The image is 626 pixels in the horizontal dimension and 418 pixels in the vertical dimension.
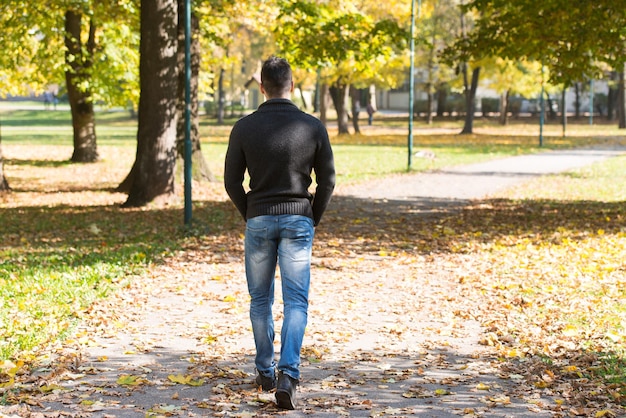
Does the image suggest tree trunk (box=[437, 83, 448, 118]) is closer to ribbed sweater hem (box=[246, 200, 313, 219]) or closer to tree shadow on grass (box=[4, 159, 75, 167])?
tree shadow on grass (box=[4, 159, 75, 167])

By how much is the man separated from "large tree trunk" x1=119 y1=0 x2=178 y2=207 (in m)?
11.1

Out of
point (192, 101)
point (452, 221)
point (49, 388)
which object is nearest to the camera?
point (49, 388)

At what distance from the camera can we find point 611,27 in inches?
619

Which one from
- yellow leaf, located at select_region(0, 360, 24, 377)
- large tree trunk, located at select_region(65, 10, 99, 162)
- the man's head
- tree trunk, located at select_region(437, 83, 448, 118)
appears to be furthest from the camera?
tree trunk, located at select_region(437, 83, 448, 118)

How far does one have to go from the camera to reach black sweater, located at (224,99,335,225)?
5406 millimetres

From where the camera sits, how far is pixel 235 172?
218 inches

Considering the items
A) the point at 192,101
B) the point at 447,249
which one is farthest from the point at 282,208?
the point at 192,101

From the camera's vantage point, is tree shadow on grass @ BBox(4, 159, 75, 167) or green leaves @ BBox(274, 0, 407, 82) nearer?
green leaves @ BBox(274, 0, 407, 82)

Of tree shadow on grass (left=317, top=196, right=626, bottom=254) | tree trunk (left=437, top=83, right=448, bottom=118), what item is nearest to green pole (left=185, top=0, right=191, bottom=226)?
tree shadow on grass (left=317, top=196, right=626, bottom=254)

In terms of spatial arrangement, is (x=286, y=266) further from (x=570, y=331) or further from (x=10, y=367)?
(x=570, y=331)

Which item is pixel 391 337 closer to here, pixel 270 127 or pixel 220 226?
pixel 270 127

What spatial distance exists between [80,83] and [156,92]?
507 inches

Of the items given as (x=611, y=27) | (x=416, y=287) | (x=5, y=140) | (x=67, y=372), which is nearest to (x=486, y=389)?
(x=67, y=372)

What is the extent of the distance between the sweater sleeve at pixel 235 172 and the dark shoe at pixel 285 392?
1.02 m
